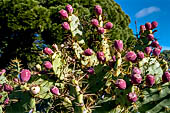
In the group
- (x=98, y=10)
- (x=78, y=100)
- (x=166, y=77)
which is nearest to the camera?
(x=166, y=77)

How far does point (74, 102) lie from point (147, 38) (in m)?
1.11

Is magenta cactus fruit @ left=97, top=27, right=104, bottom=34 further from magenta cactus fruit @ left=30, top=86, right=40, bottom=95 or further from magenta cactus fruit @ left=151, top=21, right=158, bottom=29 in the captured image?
magenta cactus fruit @ left=30, top=86, right=40, bottom=95

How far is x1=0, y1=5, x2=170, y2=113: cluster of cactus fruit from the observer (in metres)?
1.53

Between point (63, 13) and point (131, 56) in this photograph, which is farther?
point (63, 13)

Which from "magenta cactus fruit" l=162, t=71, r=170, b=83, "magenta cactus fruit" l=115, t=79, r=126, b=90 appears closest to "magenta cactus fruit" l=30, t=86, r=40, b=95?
"magenta cactus fruit" l=115, t=79, r=126, b=90

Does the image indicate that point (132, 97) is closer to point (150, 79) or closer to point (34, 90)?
point (150, 79)

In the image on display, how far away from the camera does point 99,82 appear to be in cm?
188

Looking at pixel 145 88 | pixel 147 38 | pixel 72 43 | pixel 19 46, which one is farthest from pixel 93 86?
pixel 19 46

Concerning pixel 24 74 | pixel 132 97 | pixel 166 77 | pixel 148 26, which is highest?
pixel 148 26

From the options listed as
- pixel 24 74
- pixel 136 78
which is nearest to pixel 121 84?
pixel 136 78

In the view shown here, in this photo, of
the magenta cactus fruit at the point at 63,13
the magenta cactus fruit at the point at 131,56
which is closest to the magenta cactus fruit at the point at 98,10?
the magenta cactus fruit at the point at 63,13

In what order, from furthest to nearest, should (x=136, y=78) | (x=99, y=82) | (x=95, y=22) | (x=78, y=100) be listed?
(x=95, y=22) → (x=99, y=82) → (x=78, y=100) → (x=136, y=78)

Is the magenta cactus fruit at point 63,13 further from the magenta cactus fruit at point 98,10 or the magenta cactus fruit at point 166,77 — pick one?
the magenta cactus fruit at point 166,77

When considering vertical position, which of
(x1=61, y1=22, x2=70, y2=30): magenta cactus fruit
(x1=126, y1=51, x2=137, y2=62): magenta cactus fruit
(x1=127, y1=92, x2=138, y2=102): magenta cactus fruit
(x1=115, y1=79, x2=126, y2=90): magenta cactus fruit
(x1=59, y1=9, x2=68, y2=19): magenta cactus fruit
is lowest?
(x1=127, y1=92, x2=138, y2=102): magenta cactus fruit
